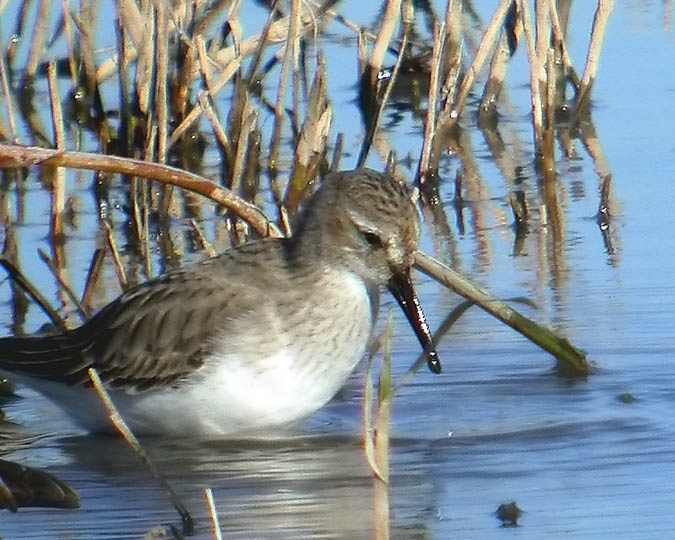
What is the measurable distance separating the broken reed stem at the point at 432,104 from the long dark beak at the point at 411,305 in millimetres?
2762

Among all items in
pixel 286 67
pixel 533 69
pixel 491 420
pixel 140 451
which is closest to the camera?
pixel 140 451

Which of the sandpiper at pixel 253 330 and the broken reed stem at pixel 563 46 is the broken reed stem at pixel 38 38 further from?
the sandpiper at pixel 253 330

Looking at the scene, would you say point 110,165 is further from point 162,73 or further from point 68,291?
point 162,73

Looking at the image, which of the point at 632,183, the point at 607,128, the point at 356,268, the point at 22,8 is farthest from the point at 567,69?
the point at 356,268

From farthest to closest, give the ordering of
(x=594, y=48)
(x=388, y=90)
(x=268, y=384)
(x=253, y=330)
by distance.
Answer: (x=594, y=48), (x=388, y=90), (x=253, y=330), (x=268, y=384)

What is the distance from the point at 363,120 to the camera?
1155 centimetres

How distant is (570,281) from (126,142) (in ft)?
9.15

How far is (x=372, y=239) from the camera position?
7.16 m

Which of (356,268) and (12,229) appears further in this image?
(12,229)

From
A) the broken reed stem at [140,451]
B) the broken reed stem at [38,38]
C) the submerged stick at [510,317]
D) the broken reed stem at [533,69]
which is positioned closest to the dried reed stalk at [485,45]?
the broken reed stem at [533,69]

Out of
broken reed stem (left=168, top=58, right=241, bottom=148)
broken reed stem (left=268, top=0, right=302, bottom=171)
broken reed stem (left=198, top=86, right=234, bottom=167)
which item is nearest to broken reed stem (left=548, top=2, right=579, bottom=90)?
broken reed stem (left=268, top=0, right=302, bottom=171)

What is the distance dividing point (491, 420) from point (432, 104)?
9.40 ft

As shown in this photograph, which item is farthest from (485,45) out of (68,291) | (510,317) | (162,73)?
(68,291)

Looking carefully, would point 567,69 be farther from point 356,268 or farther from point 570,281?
point 356,268
